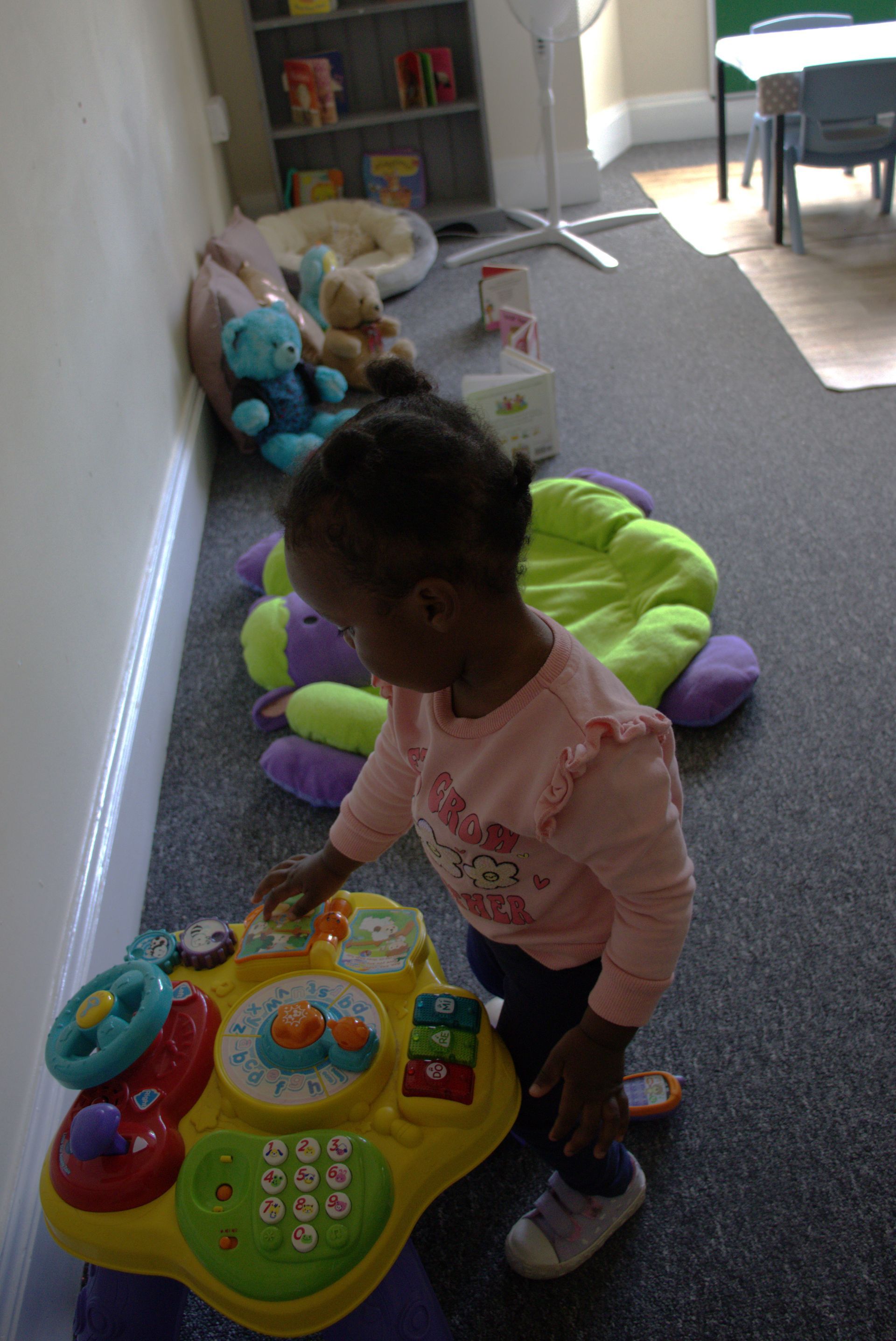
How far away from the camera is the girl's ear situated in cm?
62

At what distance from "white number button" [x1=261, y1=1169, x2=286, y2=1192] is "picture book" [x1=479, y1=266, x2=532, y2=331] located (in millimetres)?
2206

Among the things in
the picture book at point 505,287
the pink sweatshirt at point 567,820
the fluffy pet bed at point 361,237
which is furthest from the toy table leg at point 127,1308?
the fluffy pet bed at point 361,237

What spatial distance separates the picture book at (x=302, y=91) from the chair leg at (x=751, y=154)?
1570mm

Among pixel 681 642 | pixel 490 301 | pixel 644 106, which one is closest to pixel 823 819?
pixel 681 642

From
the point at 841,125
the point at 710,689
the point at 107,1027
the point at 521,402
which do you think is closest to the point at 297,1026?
the point at 107,1027

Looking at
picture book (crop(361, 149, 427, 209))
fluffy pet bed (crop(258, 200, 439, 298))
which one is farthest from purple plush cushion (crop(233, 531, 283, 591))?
picture book (crop(361, 149, 427, 209))

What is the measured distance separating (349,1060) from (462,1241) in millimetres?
300

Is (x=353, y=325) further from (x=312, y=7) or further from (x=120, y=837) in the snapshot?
(x=120, y=837)

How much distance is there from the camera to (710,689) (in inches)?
56.2

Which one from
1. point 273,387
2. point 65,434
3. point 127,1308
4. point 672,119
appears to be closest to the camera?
point 127,1308

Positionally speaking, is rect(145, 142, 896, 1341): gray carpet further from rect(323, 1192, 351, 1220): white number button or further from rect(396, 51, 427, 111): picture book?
rect(396, 51, 427, 111): picture book

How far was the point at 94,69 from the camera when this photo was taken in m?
1.83

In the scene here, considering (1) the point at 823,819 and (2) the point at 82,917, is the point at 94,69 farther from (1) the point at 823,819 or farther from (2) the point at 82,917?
(1) the point at 823,819

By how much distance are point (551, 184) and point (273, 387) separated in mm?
1533
